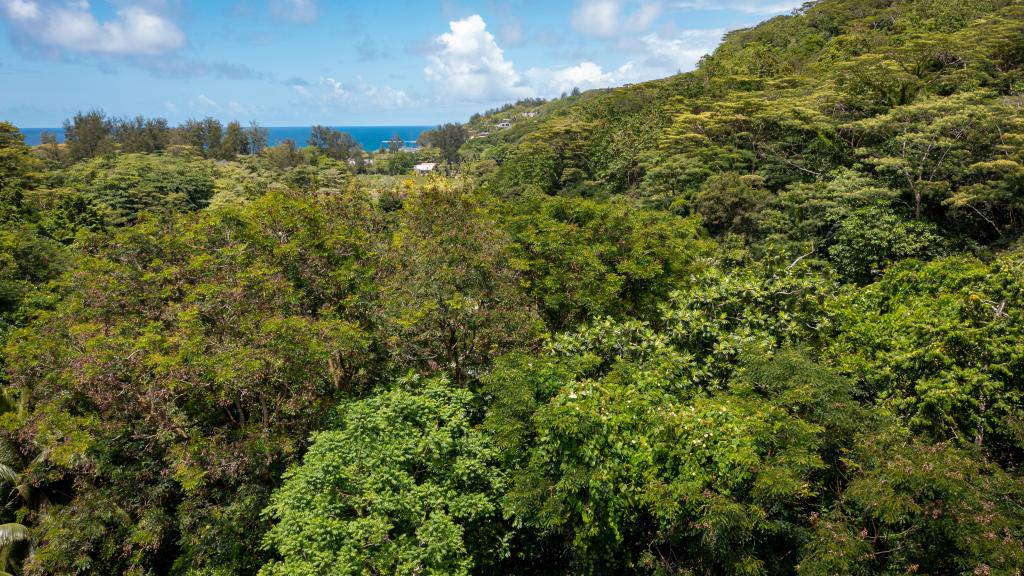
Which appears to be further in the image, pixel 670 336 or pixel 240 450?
pixel 670 336

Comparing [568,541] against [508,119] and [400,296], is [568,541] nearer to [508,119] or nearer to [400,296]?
[400,296]

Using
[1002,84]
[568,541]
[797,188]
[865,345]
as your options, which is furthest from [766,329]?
[1002,84]

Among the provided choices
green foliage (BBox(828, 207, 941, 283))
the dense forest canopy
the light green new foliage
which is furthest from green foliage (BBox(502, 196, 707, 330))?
green foliage (BBox(828, 207, 941, 283))

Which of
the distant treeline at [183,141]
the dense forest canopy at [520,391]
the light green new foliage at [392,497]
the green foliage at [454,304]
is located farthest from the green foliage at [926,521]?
the distant treeline at [183,141]

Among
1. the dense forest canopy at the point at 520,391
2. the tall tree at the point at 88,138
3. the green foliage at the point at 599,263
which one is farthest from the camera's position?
the tall tree at the point at 88,138

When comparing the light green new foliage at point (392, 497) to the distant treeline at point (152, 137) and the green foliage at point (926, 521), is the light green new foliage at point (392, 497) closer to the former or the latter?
the green foliage at point (926, 521)

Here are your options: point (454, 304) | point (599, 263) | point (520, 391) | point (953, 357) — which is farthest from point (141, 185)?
point (953, 357)

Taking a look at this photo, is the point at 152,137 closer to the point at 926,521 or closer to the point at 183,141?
the point at 183,141

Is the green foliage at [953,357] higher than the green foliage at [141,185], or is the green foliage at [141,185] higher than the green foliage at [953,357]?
the green foliage at [141,185]

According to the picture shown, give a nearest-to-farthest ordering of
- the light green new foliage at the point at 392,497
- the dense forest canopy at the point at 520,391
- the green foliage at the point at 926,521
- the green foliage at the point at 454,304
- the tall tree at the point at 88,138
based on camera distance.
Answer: the green foliage at the point at 926,521
the dense forest canopy at the point at 520,391
the light green new foliage at the point at 392,497
the green foliage at the point at 454,304
the tall tree at the point at 88,138
